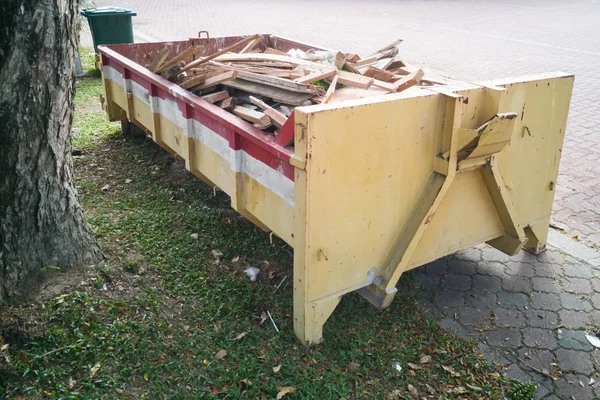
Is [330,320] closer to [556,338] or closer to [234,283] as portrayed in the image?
[234,283]

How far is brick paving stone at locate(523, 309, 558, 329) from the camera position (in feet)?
12.3

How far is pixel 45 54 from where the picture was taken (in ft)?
10.9

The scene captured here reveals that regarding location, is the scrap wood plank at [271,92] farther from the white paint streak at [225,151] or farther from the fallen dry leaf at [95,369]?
the fallen dry leaf at [95,369]

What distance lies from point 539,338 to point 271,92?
2440 millimetres

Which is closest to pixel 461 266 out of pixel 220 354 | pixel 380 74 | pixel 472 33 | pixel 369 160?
pixel 380 74

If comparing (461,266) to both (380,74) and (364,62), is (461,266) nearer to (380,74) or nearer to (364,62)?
(380,74)

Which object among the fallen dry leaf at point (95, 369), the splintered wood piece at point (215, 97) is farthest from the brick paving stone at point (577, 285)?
the fallen dry leaf at point (95, 369)

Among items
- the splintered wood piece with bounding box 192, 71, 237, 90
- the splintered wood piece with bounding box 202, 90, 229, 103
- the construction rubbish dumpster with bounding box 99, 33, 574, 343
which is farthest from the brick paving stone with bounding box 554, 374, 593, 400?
the splintered wood piece with bounding box 192, 71, 237, 90

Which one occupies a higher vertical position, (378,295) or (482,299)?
(378,295)

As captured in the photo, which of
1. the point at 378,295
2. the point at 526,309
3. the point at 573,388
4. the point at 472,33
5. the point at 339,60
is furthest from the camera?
the point at 472,33

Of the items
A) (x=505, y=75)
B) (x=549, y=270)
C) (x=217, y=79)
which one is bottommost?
(x=549, y=270)

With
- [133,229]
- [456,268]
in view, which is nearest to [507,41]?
[456,268]

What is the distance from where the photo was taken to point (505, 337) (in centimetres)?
364

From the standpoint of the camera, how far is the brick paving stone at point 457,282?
418 centimetres
